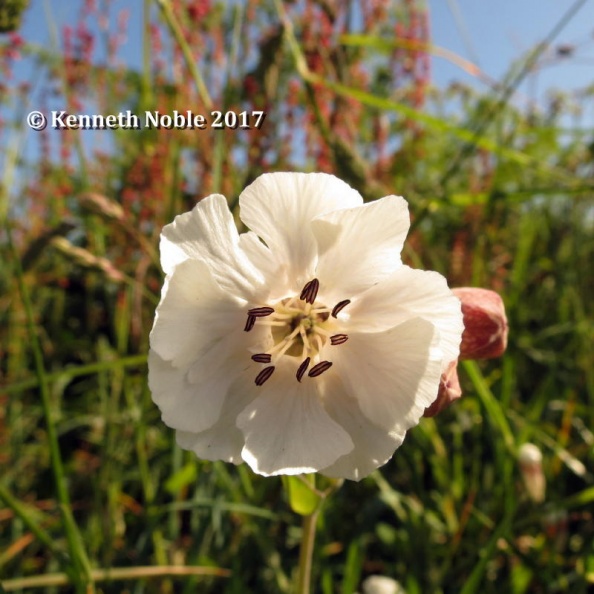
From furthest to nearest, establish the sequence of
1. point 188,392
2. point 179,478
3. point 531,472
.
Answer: point 179,478 < point 531,472 < point 188,392

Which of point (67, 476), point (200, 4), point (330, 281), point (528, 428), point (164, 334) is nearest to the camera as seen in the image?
point (164, 334)

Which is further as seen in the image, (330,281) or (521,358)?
(521,358)

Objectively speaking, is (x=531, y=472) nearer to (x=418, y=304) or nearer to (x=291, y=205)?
(x=418, y=304)

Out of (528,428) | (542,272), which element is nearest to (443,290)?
(528,428)

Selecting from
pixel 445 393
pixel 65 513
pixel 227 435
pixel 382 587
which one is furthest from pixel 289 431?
pixel 382 587

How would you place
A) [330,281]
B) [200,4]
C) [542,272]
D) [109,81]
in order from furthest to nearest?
[109,81]
[542,272]
[200,4]
[330,281]

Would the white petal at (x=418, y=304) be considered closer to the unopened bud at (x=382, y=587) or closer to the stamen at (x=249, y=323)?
the stamen at (x=249, y=323)

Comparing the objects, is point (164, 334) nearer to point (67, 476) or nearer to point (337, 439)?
point (337, 439)
